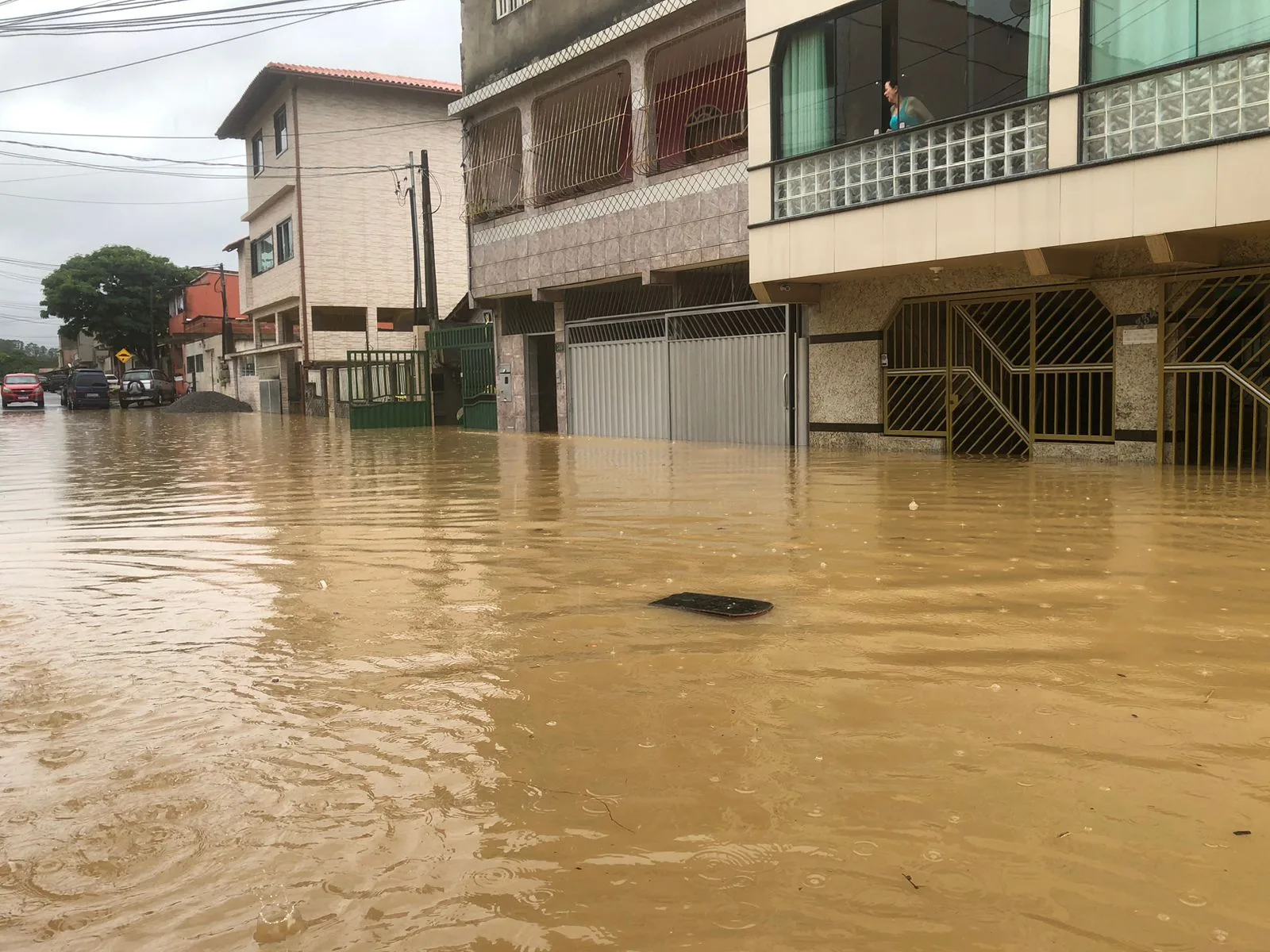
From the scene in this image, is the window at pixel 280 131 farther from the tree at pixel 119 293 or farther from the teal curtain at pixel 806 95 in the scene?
the tree at pixel 119 293

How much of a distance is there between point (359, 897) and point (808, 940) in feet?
3.30

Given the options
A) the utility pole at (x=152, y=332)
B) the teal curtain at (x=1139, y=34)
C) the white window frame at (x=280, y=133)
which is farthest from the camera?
the utility pole at (x=152, y=332)

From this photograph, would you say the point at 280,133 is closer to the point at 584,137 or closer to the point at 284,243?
the point at 284,243

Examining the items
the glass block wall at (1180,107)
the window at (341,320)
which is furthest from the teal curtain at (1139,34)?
the window at (341,320)

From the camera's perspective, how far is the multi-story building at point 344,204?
1318 inches

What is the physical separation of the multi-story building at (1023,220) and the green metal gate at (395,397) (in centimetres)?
1367

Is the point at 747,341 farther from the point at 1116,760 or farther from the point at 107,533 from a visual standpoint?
the point at 1116,760

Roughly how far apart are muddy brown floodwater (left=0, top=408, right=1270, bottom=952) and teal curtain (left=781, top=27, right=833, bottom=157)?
892 cm

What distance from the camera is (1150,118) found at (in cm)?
1104

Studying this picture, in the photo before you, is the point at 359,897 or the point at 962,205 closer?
the point at 359,897

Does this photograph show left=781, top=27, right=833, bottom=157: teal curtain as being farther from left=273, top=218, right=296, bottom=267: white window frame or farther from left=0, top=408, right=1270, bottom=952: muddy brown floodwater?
left=273, top=218, right=296, bottom=267: white window frame

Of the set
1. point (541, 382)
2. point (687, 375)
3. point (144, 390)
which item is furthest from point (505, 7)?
point (144, 390)

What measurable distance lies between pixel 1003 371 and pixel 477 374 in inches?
571

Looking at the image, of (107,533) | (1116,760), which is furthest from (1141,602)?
(107,533)
